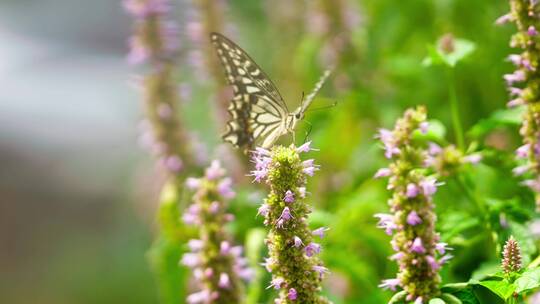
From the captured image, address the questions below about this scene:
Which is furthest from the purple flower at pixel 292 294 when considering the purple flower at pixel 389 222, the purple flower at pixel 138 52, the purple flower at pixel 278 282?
the purple flower at pixel 138 52

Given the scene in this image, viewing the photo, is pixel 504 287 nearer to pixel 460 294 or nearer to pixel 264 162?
pixel 460 294

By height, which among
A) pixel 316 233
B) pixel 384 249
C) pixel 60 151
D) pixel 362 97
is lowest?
pixel 316 233

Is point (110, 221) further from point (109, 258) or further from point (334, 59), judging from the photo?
point (334, 59)

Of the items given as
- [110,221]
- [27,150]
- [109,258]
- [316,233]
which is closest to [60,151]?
[27,150]

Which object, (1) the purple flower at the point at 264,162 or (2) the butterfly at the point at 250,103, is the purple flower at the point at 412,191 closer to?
(1) the purple flower at the point at 264,162

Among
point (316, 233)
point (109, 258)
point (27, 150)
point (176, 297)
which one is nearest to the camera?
point (316, 233)

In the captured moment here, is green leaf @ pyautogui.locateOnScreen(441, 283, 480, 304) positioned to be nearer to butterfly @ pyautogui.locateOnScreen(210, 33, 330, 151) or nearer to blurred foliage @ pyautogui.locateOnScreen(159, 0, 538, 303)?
blurred foliage @ pyautogui.locateOnScreen(159, 0, 538, 303)

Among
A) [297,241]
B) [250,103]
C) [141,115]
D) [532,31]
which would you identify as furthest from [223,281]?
[141,115]
